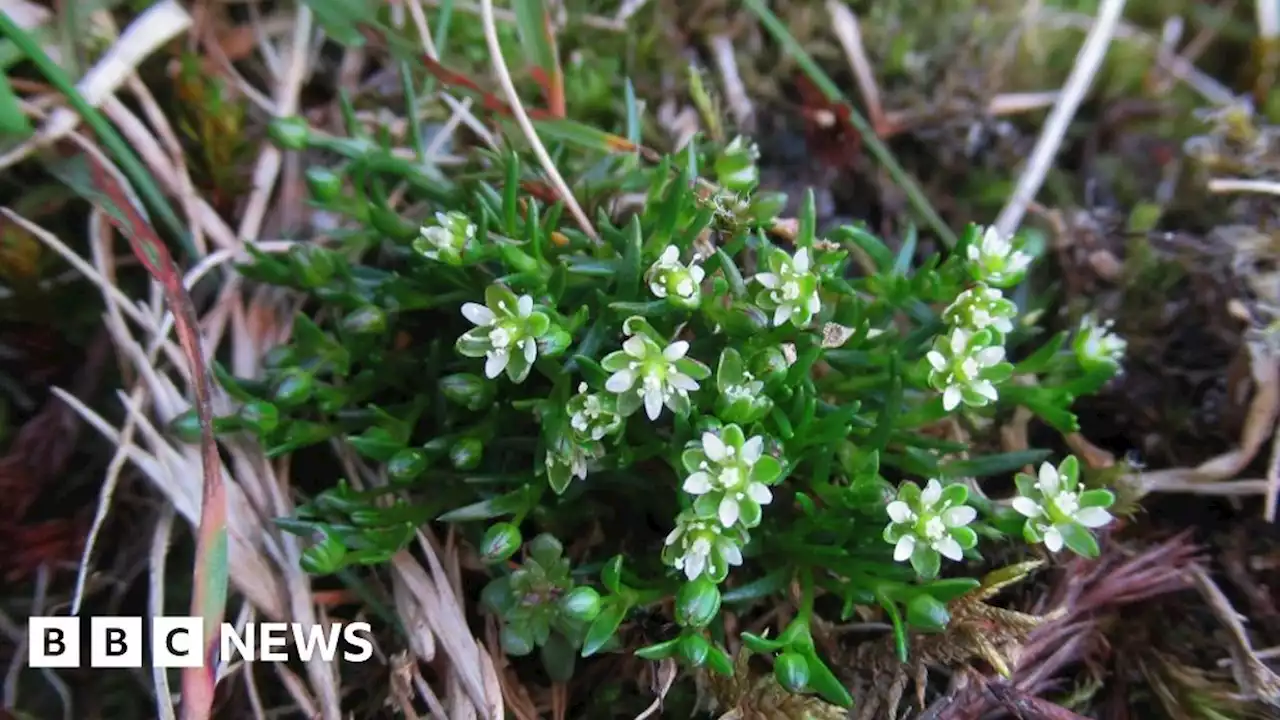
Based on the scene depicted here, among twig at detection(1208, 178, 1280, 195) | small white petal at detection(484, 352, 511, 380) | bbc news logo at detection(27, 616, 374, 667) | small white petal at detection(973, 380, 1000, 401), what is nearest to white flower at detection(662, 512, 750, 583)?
small white petal at detection(484, 352, 511, 380)

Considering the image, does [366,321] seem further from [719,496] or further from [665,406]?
[719,496]

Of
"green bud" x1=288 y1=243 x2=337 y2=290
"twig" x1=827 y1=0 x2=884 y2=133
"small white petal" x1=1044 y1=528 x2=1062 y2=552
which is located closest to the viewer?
"small white petal" x1=1044 y1=528 x2=1062 y2=552

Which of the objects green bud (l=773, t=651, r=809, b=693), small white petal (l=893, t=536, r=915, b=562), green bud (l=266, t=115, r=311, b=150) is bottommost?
green bud (l=773, t=651, r=809, b=693)

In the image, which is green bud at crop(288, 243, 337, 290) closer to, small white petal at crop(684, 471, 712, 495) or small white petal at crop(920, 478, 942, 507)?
small white petal at crop(684, 471, 712, 495)

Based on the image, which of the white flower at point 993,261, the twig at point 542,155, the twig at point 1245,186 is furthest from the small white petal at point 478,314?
the twig at point 1245,186

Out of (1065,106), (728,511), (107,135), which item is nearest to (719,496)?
Answer: (728,511)

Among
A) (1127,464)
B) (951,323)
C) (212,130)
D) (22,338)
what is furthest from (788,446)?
(22,338)

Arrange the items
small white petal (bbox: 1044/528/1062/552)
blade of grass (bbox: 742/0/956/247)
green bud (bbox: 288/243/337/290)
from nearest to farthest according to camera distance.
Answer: small white petal (bbox: 1044/528/1062/552) → green bud (bbox: 288/243/337/290) → blade of grass (bbox: 742/0/956/247)
